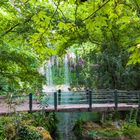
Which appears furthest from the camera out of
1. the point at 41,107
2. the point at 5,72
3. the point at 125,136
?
the point at 125,136

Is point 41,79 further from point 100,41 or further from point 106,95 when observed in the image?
point 100,41

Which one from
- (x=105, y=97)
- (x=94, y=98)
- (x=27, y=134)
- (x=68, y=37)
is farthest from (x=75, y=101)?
(x=68, y=37)

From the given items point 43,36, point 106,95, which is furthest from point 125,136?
point 43,36

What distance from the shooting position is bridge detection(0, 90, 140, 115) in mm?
13625

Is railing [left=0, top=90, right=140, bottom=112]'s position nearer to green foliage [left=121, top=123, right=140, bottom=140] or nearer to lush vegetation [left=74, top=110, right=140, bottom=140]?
lush vegetation [left=74, top=110, right=140, bottom=140]

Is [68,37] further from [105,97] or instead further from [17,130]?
[105,97]

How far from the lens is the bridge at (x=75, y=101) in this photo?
44.7 feet

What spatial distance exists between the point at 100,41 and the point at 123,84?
7.83 feet

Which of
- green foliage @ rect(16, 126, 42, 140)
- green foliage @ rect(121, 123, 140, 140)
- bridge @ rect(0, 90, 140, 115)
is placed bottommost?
green foliage @ rect(121, 123, 140, 140)

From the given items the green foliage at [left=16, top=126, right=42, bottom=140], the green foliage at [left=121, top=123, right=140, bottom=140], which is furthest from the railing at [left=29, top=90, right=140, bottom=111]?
the green foliage at [left=16, top=126, right=42, bottom=140]

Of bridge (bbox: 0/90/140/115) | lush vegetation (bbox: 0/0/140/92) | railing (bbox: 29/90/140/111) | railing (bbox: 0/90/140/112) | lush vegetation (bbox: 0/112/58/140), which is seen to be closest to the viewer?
lush vegetation (bbox: 0/0/140/92)

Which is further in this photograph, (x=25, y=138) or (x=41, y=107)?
(x=41, y=107)

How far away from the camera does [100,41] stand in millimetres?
17469

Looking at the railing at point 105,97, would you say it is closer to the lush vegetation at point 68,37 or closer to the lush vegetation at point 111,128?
the lush vegetation at point 111,128
